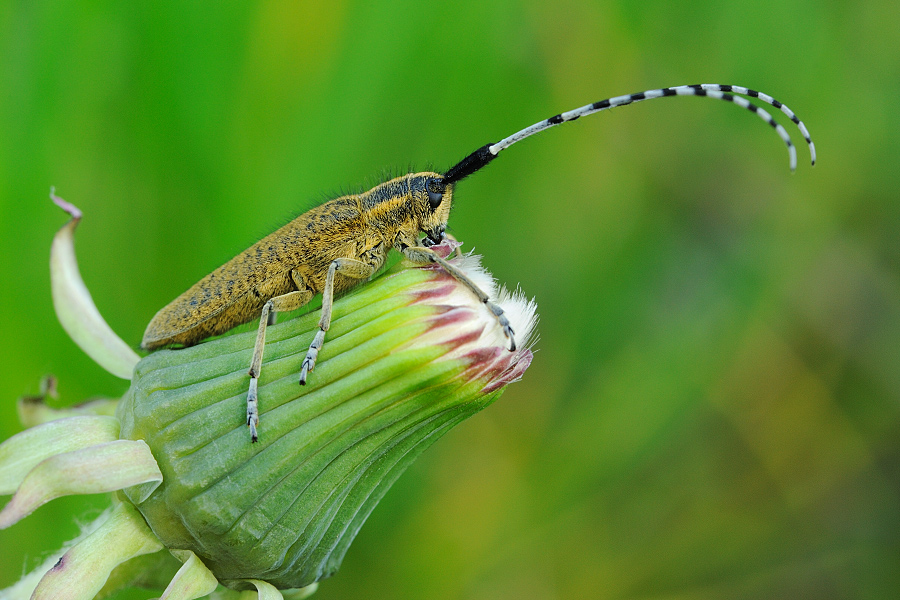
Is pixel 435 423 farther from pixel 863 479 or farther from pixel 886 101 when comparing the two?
pixel 886 101

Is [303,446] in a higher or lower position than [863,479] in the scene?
higher

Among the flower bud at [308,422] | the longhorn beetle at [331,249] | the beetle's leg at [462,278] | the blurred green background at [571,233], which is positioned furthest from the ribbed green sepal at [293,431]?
the blurred green background at [571,233]

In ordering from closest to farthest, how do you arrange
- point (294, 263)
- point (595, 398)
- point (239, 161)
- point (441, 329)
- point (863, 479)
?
point (441, 329) < point (294, 263) < point (239, 161) < point (595, 398) < point (863, 479)

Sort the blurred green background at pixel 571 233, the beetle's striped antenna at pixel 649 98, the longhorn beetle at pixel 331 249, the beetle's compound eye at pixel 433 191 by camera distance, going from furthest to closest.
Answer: the blurred green background at pixel 571 233 → the beetle's compound eye at pixel 433 191 → the longhorn beetle at pixel 331 249 → the beetle's striped antenna at pixel 649 98

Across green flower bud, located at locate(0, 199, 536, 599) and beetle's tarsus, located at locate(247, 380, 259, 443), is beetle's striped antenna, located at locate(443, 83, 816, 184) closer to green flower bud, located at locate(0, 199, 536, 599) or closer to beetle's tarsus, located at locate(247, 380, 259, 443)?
green flower bud, located at locate(0, 199, 536, 599)

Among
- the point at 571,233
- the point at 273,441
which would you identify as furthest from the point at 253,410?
the point at 571,233

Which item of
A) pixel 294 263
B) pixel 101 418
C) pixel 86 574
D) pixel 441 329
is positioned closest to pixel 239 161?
pixel 294 263

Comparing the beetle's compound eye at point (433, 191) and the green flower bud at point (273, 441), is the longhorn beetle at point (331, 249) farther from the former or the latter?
the green flower bud at point (273, 441)
